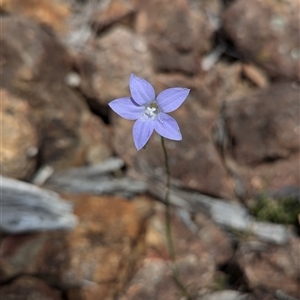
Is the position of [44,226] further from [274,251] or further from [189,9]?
[189,9]

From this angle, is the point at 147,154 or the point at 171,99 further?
the point at 147,154

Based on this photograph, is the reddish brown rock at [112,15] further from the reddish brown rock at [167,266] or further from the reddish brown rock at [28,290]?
the reddish brown rock at [28,290]

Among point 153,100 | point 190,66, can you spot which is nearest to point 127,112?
point 153,100

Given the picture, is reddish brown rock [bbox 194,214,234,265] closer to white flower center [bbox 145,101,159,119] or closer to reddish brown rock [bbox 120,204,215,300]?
reddish brown rock [bbox 120,204,215,300]

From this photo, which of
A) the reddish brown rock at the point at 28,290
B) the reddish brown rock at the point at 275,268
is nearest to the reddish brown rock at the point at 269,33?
the reddish brown rock at the point at 275,268

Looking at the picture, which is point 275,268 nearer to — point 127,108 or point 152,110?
point 152,110

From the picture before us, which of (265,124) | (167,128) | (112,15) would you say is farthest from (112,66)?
(167,128)
